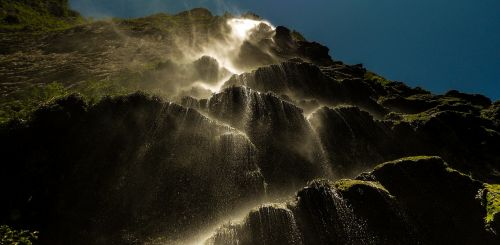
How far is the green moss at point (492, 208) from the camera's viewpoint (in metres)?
20.0

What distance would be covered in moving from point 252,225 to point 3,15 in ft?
183

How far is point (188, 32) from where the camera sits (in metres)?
67.6

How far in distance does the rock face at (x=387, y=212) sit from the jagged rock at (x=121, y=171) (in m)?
4.68

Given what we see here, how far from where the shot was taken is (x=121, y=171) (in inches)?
912

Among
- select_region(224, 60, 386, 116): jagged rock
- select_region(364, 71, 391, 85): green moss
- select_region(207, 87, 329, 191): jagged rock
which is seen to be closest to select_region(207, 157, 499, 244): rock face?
select_region(207, 87, 329, 191): jagged rock

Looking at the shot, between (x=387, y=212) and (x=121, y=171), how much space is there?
13.7m

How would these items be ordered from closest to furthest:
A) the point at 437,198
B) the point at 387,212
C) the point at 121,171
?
the point at 387,212 → the point at 437,198 → the point at 121,171

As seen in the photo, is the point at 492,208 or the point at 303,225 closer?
the point at 303,225

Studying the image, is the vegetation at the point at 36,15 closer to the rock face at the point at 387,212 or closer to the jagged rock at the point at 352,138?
the jagged rock at the point at 352,138

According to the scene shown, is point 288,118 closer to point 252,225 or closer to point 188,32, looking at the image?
point 252,225

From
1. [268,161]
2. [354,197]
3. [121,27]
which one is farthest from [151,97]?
[121,27]

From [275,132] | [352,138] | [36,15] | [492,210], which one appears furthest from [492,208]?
[36,15]

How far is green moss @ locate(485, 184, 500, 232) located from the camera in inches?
789

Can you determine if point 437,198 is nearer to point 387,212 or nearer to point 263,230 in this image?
point 387,212
